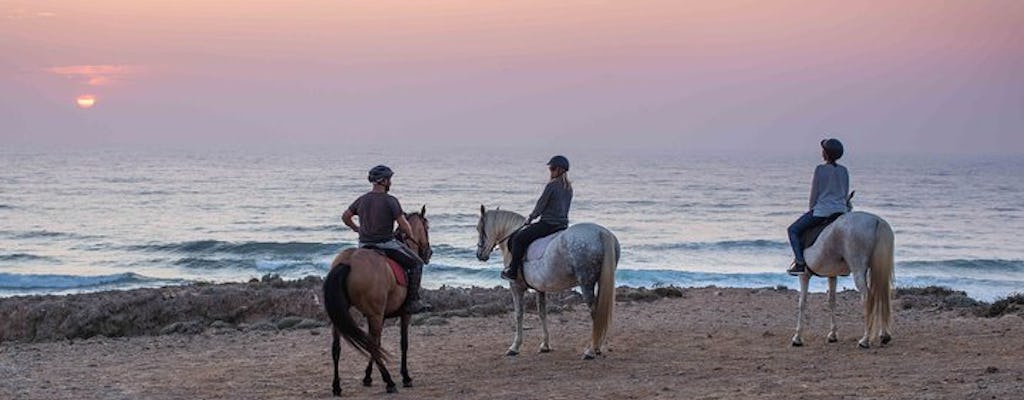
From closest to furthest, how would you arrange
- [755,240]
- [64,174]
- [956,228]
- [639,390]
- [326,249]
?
[639,390] < [326,249] < [755,240] < [956,228] < [64,174]

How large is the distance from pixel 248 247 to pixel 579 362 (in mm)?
32749

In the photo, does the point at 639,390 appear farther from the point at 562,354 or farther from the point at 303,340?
the point at 303,340

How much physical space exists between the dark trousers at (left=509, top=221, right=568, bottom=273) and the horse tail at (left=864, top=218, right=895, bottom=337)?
12.0ft

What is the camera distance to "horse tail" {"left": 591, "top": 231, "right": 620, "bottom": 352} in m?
12.6

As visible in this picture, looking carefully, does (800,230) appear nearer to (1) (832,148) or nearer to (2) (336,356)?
(1) (832,148)

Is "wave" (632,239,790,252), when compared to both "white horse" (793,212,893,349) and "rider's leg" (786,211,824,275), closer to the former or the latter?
"rider's leg" (786,211,824,275)

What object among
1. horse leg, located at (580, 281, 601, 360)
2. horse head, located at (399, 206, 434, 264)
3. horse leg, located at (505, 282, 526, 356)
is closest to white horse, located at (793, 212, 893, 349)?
horse leg, located at (580, 281, 601, 360)

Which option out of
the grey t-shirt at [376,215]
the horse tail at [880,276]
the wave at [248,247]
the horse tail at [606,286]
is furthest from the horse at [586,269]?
the wave at [248,247]

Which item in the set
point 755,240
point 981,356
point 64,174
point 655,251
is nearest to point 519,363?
point 981,356

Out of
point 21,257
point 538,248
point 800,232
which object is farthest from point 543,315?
point 21,257

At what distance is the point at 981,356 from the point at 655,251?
3068 centimetres

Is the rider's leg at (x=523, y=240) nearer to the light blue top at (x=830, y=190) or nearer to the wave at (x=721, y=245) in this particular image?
the light blue top at (x=830, y=190)

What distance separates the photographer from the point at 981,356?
12320mm

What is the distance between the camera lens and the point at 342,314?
10750 mm
